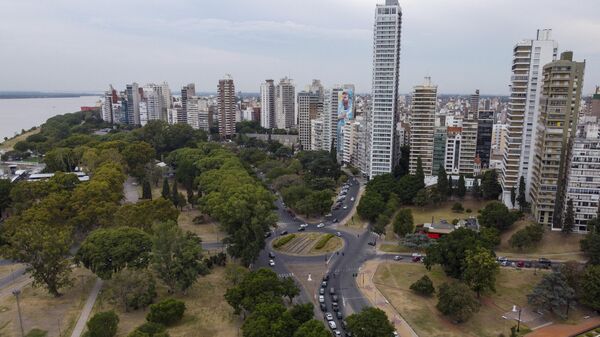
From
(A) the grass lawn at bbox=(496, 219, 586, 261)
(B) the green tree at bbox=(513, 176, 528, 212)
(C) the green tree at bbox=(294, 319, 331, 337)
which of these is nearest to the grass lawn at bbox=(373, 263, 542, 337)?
(A) the grass lawn at bbox=(496, 219, 586, 261)

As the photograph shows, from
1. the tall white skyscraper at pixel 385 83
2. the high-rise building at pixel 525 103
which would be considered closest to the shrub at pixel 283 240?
the tall white skyscraper at pixel 385 83

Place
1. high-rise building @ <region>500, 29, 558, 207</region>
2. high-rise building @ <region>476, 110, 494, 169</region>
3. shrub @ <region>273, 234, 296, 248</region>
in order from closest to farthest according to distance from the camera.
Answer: shrub @ <region>273, 234, 296, 248</region> → high-rise building @ <region>500, 29, 558, 207</region> → high-rise building @ <region>476, 110, 494, 169</region>

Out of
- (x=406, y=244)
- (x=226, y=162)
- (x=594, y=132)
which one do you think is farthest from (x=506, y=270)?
(x=226, y=162)

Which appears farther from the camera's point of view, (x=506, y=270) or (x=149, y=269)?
(x=506, y=270)

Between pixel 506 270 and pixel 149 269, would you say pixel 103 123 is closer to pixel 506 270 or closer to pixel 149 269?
pixel 149 269

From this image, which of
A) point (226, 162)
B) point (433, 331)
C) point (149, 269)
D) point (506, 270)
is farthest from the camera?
point (226, 162)

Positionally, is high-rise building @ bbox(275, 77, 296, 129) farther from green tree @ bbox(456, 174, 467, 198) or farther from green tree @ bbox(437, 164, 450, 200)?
green tree @ bbox(456, 174, 467, 198)

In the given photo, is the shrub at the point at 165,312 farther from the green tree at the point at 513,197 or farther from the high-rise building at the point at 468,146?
the high-rise building at the point at 468,146
